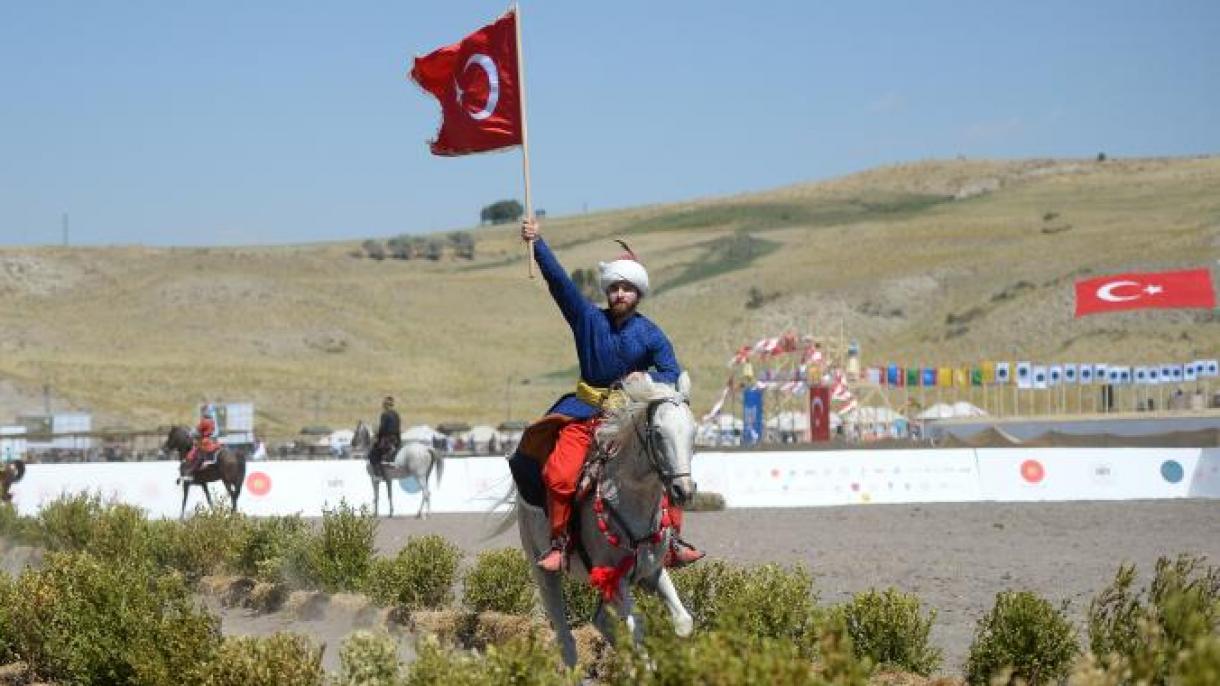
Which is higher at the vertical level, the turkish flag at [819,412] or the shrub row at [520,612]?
the shrub row at [520,612]

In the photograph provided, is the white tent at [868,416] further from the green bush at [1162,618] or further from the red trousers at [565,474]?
the green bush at [1162,618]

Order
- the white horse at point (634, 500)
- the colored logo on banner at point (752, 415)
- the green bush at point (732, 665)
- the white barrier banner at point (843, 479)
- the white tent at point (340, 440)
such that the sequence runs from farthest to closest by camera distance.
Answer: the white tent at point (340, 440) < the colored logo on banner at point (752, 415) < the white barrier banner at point (843, 479) < the white horse at point (634, 500) < the green bush at point (732, 665)

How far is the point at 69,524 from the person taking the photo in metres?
19.5

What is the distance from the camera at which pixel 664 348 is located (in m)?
9.71

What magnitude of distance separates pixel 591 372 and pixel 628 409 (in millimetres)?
768

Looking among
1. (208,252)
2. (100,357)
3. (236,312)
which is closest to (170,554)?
(100,357)

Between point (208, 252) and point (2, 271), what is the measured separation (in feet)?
69.2

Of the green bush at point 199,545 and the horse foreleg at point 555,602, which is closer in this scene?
the horse foreleg at point 555,602

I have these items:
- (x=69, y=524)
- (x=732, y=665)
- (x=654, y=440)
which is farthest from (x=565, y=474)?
(x=69, y=524)

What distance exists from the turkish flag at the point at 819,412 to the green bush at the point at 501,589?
111 ft

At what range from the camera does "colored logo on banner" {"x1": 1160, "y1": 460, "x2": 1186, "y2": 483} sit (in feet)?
98.6

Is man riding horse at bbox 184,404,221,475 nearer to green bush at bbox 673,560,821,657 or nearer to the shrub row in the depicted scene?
the shrub row

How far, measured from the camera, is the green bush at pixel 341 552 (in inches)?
569

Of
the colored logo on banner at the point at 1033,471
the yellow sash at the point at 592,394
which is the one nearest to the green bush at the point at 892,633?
the yellow sash at the point at 592,394
